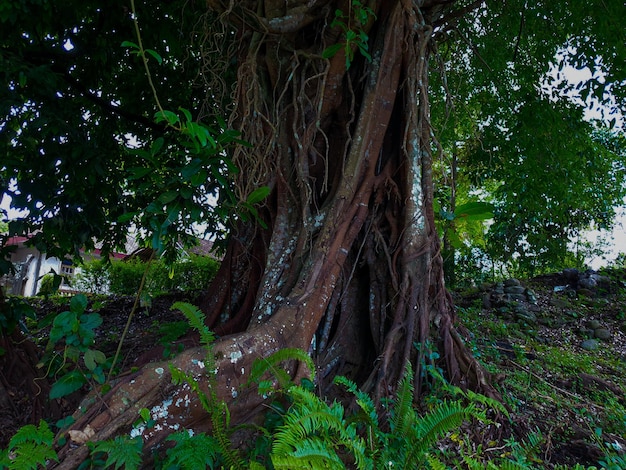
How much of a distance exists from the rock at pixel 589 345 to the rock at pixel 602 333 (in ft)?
0.97

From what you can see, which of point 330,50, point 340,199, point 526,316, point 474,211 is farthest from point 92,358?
point 526,316

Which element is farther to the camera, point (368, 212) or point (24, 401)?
point (368, 212)

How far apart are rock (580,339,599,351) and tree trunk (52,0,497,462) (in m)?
2.07

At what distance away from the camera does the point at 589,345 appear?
15.9 ft

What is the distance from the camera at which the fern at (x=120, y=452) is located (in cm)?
199

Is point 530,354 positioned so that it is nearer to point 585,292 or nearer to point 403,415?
point 403,415

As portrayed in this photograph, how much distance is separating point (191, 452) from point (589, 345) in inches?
172

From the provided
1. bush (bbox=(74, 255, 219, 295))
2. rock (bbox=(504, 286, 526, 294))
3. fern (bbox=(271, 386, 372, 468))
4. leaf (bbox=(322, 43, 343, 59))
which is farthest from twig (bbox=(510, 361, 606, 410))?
bush (bbox=(74, 255, 219, 295))

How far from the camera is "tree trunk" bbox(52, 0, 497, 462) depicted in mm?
3324

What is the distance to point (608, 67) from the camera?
5.05 m

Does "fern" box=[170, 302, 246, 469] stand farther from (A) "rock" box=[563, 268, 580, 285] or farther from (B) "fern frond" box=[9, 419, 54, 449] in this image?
(A) "rock" box=[563, 268, 580, 285]

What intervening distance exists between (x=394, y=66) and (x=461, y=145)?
234 inches

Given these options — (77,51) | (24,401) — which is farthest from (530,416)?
(77,51)

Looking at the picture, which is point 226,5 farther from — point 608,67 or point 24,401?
point 608,67
